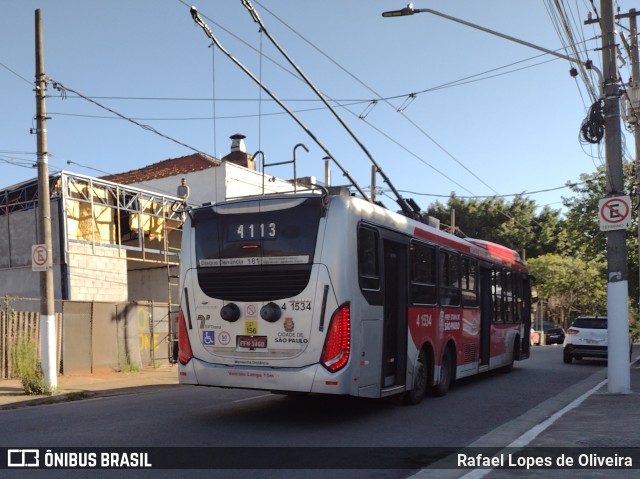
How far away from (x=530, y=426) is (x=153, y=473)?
17.3ft

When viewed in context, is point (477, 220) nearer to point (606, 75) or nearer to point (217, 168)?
point (217, 168)

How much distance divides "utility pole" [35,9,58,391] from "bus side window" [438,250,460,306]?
7.90 m

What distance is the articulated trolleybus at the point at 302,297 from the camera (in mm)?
8695

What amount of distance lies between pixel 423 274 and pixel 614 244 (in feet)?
13.2

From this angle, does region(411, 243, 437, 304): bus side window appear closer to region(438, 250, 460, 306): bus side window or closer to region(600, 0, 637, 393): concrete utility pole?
region(438, 250, 460, 306): bus side window

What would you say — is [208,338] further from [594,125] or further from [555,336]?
[555,336]

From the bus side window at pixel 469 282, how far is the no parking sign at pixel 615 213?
2726 mm

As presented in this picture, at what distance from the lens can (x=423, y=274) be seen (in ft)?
37.9

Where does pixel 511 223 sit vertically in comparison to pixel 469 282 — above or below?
above

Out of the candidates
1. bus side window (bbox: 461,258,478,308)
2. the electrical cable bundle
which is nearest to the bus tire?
bus side window (bbox: 461,258,478,308)

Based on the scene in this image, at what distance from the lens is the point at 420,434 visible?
8742 millimetres

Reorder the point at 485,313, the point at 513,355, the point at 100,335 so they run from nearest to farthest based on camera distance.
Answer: the point at 485,313
the point at 513,355
the point at 100,335

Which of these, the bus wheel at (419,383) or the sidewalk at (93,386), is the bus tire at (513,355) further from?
the sidewalk at (93,386)

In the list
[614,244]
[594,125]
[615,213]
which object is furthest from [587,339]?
[615,213]
